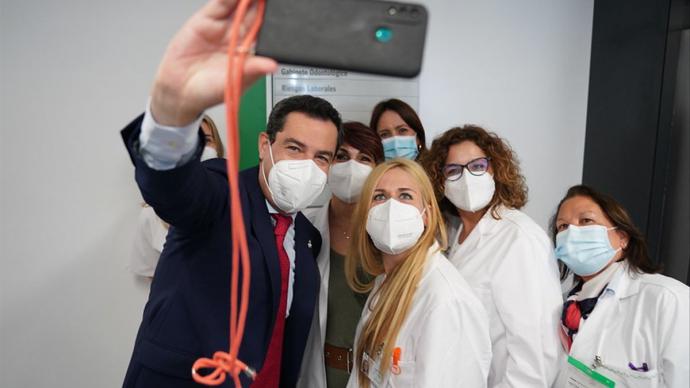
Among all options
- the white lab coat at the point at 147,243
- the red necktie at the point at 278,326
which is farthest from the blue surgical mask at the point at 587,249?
the white lab coat at the point at 147,243

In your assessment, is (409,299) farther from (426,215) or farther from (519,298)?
(519,298)

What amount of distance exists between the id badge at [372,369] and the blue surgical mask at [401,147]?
0.91 metres

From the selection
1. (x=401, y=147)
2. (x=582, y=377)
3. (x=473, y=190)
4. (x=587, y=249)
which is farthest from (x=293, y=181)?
(x=582, y=377)

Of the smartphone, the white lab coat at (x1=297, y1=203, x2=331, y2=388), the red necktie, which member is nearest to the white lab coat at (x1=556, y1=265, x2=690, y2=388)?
the white lab coat at (x1=297, y1=203, x2=331, y2=388)

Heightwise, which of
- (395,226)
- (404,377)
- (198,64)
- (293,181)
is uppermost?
(198,64)

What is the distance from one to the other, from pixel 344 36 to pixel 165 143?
303 mm

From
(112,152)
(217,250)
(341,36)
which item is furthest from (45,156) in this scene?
(341,36)

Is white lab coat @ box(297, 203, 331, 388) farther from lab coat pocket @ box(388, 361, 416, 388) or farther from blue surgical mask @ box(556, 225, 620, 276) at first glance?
blue surgical mask @ box(556, 225, 620, 276)

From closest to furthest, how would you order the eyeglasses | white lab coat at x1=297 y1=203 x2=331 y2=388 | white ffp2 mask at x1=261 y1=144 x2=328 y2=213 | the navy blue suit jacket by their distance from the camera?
the navy blue suit jacket < white ffp2 mask at x1=261 y1=144 x2=328 y2=213 < white lab coat at x1=297 y1=203 x2=331 y2=388 < the eyeglasses

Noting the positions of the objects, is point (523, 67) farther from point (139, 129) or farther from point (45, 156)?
point (45, 156)

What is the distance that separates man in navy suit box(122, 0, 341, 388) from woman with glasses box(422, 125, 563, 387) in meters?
0.60

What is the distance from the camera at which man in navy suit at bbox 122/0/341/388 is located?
52 cm

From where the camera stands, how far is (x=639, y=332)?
117 centimetres

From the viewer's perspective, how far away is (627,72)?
2.07 meters
